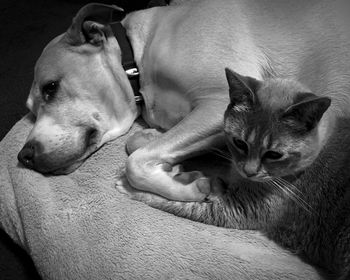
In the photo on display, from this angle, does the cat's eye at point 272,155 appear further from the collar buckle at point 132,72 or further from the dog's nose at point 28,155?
the dog's nose at point 28,155

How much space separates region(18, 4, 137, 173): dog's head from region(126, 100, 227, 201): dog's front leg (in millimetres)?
269

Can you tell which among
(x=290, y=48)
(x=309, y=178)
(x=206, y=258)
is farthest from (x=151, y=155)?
(x=290, y=48)

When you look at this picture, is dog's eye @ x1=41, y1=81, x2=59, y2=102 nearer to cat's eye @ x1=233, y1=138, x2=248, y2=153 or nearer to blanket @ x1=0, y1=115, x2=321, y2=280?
blanket @ x1=0, y1=115, x2=321, y2=280

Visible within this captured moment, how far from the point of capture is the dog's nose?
1442 mm

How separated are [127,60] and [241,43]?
45 cm

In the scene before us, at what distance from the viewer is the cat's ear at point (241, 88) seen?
1.06 meters

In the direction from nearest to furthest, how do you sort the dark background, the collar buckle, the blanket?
the blanket → the collar buckle → the dark background

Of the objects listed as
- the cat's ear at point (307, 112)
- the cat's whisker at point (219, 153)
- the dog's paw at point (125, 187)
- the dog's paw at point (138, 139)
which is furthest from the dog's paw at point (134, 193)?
the cat's ear at point (307, 112)

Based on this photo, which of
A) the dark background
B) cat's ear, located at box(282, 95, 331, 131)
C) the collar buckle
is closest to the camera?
cat's ear, located at box(282, 95, 331, 131)

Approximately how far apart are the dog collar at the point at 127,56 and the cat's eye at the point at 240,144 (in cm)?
57

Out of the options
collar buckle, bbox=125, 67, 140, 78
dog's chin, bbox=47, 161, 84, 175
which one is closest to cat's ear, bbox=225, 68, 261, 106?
collar buckle, bbox=125, 67, 140, 78

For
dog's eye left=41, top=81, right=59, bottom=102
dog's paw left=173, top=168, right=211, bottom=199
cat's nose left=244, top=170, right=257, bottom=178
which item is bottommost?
dog's paw left=173, top=168, right=211, bottom=199

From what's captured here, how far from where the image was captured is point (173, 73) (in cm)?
143

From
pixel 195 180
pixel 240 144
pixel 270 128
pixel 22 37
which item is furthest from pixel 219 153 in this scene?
pixel 22 37
